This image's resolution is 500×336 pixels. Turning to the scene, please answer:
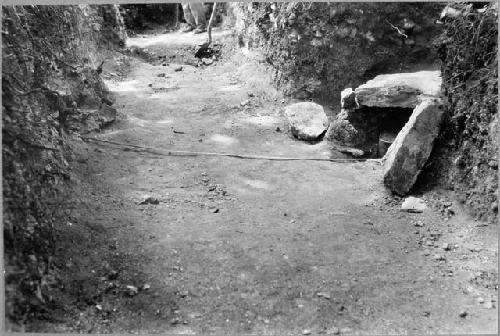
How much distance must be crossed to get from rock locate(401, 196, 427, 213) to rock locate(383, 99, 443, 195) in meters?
0.17

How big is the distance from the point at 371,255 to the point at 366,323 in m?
0.84

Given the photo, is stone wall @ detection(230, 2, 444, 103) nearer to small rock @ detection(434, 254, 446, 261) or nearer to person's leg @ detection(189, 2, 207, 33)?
small rock @ detection(434, 254, 446, 261)

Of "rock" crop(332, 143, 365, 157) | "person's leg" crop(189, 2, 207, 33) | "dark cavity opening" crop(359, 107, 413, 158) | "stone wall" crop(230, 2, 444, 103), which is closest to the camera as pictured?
"dark cavity opening" crop(359, 107, 413, 158)

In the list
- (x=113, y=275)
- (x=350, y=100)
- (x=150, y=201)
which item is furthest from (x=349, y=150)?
(x=113, y=275)

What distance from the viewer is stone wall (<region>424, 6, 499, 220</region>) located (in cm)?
421

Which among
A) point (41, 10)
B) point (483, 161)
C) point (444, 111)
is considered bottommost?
point (483, 161)

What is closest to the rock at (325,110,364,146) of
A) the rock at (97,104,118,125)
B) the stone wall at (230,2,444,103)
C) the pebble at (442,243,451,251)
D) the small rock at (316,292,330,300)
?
the stone wall at (230,2,444,103)

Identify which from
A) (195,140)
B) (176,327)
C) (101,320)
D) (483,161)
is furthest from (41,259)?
(483,161)

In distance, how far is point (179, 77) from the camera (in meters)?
9.15

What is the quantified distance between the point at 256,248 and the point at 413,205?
1762 mm

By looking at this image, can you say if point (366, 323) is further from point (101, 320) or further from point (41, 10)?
point (41, 10)

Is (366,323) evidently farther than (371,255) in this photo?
No

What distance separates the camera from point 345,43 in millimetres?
7164

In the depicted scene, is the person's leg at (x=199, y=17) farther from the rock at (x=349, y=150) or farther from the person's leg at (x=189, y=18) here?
the rock at (x=349, y=150)
